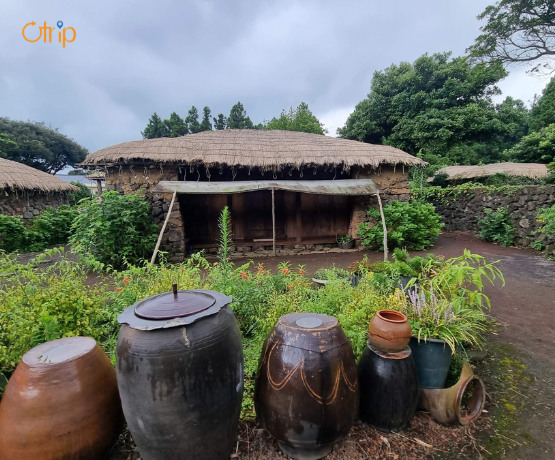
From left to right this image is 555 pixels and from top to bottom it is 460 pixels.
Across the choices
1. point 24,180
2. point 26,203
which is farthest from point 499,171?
point 26,203

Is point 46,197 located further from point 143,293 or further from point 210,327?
point 210,327

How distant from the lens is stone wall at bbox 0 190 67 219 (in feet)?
31.4

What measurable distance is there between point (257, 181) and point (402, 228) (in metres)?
4.04

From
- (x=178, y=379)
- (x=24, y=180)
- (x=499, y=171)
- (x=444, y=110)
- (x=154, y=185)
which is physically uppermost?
(x=444, y=110)

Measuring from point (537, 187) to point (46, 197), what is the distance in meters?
17.4

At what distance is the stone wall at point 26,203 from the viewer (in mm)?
9567

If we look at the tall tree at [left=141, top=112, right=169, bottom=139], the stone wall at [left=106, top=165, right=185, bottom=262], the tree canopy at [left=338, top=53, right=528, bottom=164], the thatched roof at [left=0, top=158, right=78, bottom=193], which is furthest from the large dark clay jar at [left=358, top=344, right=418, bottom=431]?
the tall tree at [left=141, top=112, right=169, bottom=139]

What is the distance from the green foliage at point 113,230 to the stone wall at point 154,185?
440 mm

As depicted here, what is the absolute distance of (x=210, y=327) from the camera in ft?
4.99

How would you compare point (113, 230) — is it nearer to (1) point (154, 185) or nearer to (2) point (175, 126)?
(1) point (154, 185)

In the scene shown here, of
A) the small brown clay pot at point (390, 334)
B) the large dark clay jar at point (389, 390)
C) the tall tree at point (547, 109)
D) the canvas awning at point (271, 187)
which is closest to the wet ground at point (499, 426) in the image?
the large dark clay jar at point (389, 390)

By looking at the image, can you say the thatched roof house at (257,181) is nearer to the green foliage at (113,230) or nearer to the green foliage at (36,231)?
the green foliage at (113,230)

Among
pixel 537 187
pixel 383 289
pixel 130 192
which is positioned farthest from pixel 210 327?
pixel 537 187

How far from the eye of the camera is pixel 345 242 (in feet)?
26.6
